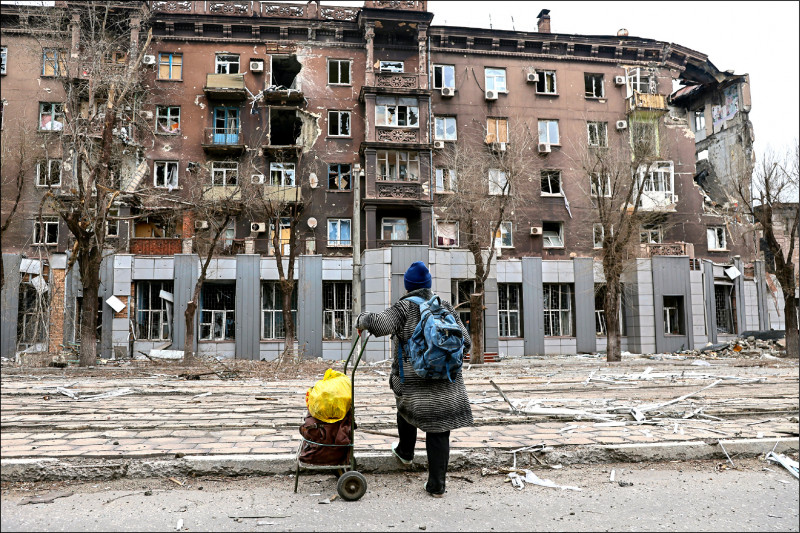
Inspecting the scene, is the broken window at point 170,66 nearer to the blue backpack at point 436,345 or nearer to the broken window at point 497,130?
the broken window at point 497,130

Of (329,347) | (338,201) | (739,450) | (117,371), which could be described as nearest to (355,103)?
(338,201)

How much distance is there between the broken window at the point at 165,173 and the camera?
93.0 feet

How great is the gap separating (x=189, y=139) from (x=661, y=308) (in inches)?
998

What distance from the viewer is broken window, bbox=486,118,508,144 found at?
100ft

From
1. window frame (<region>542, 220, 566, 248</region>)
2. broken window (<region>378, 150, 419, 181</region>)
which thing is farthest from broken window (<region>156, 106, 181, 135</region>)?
window frame (<region>542, 220, 566, 248</region>)

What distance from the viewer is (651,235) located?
105 feet

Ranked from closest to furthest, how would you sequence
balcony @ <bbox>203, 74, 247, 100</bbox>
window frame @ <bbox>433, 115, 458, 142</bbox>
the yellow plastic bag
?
the yellow plastic bag
balcony @ <bbox>203, 74, 247, 100</bbox>
window frame @ <bbox>433, 115, 458, 142</bbox>

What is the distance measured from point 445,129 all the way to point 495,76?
4.13m

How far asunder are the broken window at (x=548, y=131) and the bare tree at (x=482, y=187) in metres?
0.89

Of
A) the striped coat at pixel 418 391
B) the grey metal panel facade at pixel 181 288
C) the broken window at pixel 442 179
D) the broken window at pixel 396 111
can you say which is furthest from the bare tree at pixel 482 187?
the striped coat at pixel 418 391

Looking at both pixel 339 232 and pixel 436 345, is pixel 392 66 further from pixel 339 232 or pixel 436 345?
pixel 436 345

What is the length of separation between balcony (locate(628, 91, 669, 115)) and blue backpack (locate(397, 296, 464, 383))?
30.5 m

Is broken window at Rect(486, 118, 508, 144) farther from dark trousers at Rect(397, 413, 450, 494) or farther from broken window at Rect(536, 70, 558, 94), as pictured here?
dark trousers at Rect(397, 413, 450, 494)

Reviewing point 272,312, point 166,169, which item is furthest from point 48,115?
point 272,312
